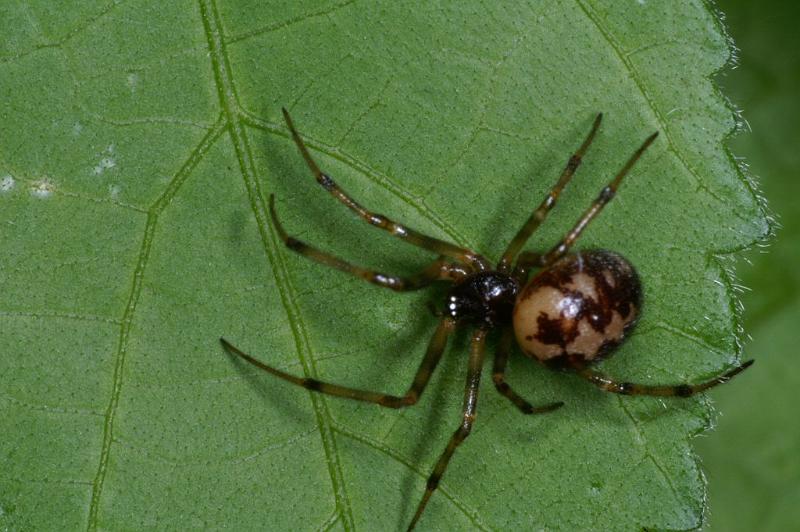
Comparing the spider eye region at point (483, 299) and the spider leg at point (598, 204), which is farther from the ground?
the spider leg at point (598, 204)

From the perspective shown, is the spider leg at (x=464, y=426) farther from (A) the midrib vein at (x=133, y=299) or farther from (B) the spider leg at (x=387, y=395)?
(A) the midrib vein at (x=133, y=299)

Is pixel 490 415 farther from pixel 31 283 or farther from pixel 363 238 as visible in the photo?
pixel 31 283

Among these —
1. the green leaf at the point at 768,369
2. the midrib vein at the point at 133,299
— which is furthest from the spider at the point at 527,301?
the green leaf at the point at 768,369

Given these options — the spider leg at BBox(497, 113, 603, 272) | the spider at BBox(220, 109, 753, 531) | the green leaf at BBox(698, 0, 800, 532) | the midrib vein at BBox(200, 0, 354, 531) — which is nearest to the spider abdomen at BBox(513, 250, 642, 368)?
the spider at BBox(220, 109, 753, 531)

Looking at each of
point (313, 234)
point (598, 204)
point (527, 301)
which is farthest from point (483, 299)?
point (313, 234)

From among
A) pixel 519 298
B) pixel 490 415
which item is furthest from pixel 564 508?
pixel 519 298

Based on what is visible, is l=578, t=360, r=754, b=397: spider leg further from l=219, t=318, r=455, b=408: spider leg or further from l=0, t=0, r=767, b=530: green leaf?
l=219, t=318, r=455, b=408: spider leg

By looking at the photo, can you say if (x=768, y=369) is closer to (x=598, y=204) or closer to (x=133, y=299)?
(x=598, y=204)
